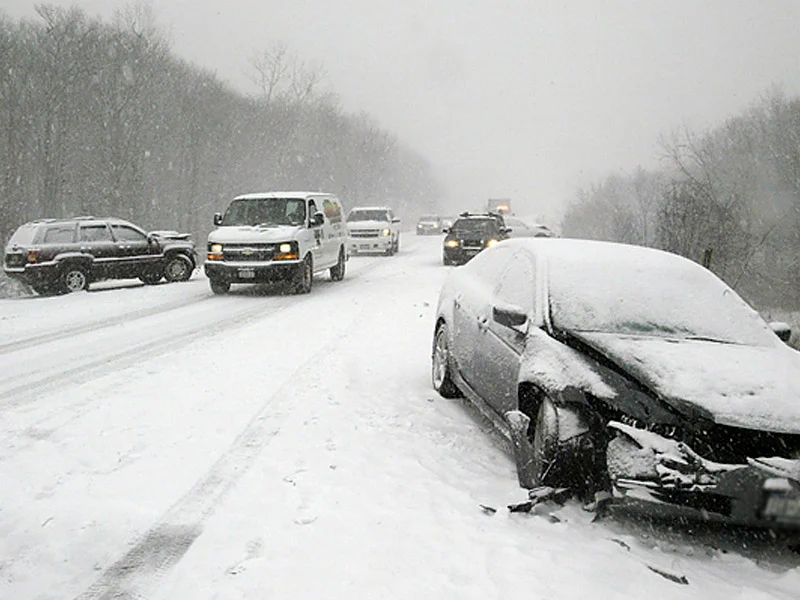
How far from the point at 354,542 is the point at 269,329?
6.69m

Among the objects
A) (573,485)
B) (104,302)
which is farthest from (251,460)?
(104,302)

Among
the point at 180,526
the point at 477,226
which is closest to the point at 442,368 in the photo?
the point at 180,526

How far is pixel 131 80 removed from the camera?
41.3m

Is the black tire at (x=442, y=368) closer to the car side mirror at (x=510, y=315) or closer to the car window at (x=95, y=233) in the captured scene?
the car side mirror at (x=510, y=315)

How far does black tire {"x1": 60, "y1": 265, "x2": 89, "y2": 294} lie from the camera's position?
1490cm

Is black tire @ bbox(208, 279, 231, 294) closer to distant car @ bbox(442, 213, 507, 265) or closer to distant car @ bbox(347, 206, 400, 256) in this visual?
distant car @ bbox(442, 213, 507, 265)

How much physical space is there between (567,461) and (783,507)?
3.61ft

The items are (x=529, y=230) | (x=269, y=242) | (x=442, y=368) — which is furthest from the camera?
(x=529, y=230)

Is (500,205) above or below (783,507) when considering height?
above

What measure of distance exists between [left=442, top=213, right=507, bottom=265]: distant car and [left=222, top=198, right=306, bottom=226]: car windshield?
814 centimetres

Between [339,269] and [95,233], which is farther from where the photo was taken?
[339,269]

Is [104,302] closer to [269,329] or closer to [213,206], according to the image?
[269,329]

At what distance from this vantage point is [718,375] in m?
3.78

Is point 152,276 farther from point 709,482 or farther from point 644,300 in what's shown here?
point 709,482
